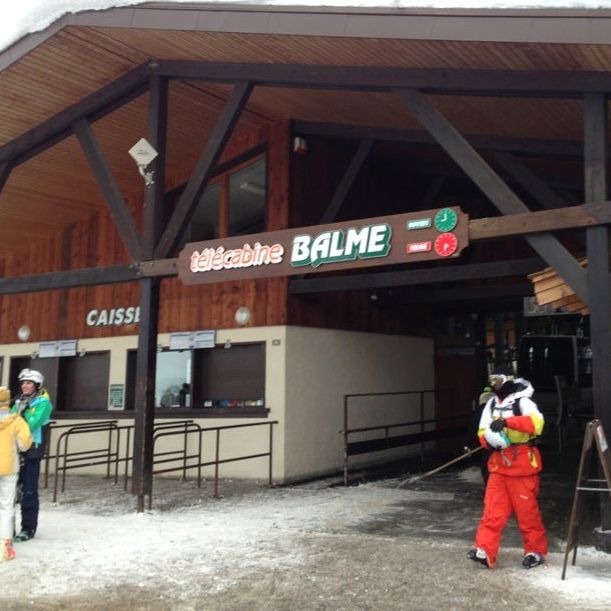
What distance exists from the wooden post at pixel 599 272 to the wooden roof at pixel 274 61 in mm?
465

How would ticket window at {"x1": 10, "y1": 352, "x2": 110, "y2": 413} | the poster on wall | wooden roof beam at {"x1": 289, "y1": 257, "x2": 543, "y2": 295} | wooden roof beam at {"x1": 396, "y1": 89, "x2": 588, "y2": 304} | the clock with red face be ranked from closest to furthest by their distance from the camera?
wooden roof beam at {"x1": 396, "y1": 89, "x2": 588, "y2": 304} < the clock with red face < wooden roof beam at {"x1": 289, "y1": 257, "x2": 543, "y2": 295} < the poster on wall < ticket window at {"x1": 10, "y1": 352, "x2": 110, "y2": 413}

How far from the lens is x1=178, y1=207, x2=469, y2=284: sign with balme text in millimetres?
6504

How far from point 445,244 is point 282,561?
126 inches

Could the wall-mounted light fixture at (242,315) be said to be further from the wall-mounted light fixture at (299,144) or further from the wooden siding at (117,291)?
the wall-mounted light fixture at (299,144)

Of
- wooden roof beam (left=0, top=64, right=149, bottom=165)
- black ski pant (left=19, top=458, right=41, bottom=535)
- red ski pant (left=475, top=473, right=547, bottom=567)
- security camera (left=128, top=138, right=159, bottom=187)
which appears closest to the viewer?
red ski pant (left=475, top=473, right=547, bottom=567)

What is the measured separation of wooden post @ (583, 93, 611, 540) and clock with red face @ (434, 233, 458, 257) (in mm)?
1161

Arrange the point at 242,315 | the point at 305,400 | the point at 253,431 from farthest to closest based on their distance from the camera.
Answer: the point at 242,315 < the point at 305,400 < the point at 253,431

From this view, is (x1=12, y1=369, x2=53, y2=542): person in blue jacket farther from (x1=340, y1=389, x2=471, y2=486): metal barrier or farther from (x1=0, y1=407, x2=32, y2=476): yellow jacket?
(x1=340, y1=389, x2=471, y2=486): metal barrier

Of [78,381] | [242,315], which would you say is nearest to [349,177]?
[242,315]

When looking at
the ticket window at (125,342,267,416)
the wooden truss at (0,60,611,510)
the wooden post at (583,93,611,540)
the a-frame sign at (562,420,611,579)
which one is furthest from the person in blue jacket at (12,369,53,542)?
the wooden post at (583,93,611,540)

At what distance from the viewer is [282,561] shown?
5922 mm

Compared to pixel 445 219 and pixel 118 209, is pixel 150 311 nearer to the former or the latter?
pixel 118 209

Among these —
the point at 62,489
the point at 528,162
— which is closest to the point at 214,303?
the point at 62,489

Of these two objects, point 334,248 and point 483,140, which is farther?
point 483,140
